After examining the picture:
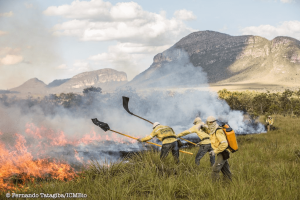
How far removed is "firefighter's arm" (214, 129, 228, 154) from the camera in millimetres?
6711

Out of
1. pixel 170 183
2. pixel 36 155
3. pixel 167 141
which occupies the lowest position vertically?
pixel 36 155

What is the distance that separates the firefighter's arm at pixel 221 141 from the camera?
6711 millimetres

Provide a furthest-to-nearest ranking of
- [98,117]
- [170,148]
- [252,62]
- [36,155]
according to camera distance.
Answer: [252,62], [98,117], [36,155], [170,148]

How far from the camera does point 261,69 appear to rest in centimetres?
16000

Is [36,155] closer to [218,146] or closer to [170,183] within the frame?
[170,183]

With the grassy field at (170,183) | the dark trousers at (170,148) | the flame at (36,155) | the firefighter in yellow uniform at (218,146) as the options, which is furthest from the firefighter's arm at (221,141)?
the flame at (36,155)

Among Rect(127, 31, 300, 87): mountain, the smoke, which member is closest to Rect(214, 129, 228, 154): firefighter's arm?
the smoke

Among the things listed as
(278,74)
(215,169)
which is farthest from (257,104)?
(278,74)

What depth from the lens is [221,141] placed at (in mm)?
6758

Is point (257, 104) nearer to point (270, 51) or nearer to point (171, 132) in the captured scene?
point (171, 132)

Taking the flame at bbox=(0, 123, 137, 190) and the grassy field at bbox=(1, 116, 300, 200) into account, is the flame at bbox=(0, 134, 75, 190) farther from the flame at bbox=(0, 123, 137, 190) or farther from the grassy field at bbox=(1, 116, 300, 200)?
the grassy field at bbox=(1, 116, 300, 200)

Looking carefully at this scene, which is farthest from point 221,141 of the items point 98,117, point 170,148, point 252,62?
point 252,62

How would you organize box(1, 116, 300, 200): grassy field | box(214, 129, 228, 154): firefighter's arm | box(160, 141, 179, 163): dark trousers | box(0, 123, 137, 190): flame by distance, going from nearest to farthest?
box(1, 116, 300, 200): grassy field → box(214, 129, 228, 154): firefighter's arm → box(160, 141, 179, 163): dark trousers → box(0, 123, 137, 190): flame

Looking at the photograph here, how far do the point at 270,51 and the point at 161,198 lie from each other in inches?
7654
